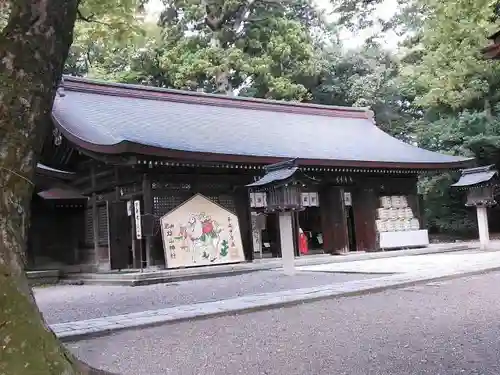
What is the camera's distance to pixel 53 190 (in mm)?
13172

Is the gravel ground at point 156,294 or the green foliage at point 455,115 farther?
the green foliage at point 455,115

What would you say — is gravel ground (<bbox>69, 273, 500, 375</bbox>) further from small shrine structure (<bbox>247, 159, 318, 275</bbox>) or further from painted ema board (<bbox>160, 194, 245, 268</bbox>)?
painted ema board (<bbox>160, 194, 245, 268</bbox>)

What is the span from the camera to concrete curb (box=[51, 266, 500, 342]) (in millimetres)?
5344

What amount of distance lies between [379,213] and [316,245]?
2.32 m

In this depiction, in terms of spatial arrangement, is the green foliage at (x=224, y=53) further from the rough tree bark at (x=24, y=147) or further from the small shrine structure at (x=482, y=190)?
the rough tree bark at (x=24, y=147)

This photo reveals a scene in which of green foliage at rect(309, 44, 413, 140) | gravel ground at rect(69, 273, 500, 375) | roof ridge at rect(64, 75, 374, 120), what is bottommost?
gravel ground at rect(69, 273, 500, 375)

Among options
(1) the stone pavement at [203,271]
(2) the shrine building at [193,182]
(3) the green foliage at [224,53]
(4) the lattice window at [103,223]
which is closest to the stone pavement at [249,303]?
(1) the stone pavement at [203,271]

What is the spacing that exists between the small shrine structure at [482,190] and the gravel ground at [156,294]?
6469 mm

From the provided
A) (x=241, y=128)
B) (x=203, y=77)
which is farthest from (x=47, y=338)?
(x=203, y=77)

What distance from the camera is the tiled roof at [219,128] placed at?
41.0 feet

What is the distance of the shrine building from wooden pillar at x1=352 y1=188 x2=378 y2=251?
0.03 m

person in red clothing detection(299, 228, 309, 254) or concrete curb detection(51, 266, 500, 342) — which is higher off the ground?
person in red clothing detection(299, 228, 309, 254)

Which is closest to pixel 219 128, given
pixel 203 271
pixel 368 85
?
pixel 203 271

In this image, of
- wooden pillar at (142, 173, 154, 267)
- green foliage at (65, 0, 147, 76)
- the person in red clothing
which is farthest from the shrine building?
green foliage at (65, 0, 147, 76)
